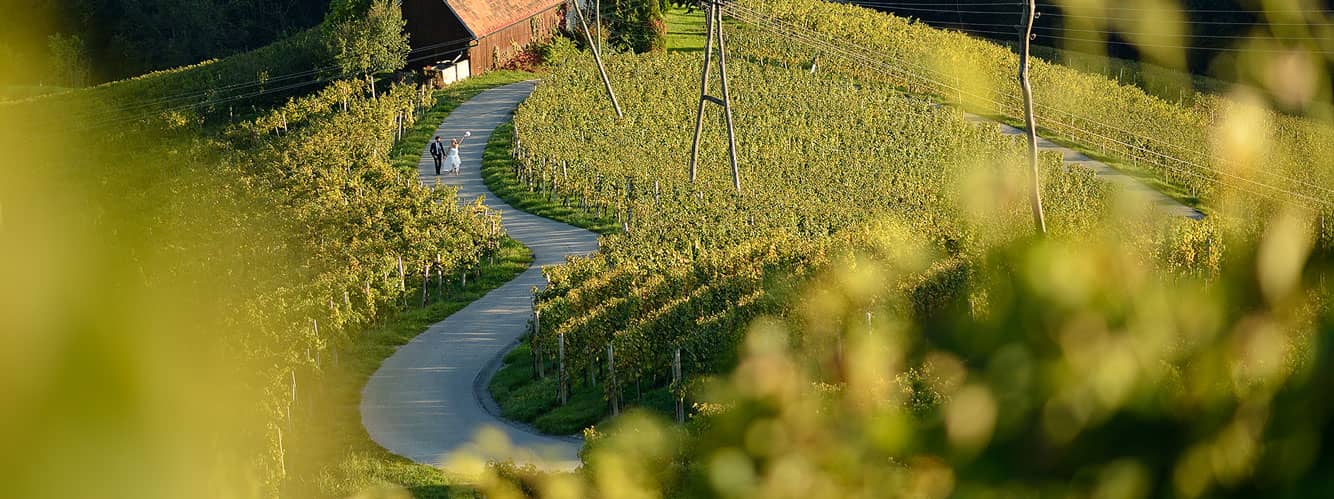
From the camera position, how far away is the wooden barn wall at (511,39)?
58.0 meters

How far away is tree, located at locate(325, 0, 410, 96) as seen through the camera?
171ft

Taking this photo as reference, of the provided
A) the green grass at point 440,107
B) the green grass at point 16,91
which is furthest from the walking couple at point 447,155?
the green grass at point 16,91

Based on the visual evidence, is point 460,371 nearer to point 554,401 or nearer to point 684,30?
point 554,401

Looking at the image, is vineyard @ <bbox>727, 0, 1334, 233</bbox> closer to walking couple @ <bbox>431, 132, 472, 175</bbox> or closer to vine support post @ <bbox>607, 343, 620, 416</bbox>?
vine support post @ <bbox>607, 343, 620, 416</bbox>

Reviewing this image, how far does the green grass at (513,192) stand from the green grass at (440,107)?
1307mm

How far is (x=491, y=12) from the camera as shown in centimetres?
5875

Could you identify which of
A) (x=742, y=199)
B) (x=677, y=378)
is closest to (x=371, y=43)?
(x=742, y=199)

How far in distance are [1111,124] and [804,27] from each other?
6062cm

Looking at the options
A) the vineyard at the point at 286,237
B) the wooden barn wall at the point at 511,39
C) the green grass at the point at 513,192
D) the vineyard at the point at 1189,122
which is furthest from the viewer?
the wooden barn wall at the point at 511,39

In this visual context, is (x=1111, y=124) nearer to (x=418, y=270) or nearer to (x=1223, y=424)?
(x=1223, y=424)

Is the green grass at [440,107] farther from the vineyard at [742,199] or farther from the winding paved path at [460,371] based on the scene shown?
the winding paved path at [460,371]

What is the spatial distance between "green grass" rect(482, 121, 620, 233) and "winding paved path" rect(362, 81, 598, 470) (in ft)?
1.07

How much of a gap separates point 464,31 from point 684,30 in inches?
711

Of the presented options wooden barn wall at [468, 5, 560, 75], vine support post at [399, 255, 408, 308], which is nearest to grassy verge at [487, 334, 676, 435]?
vine support post at [399, 255, 408, 308]
